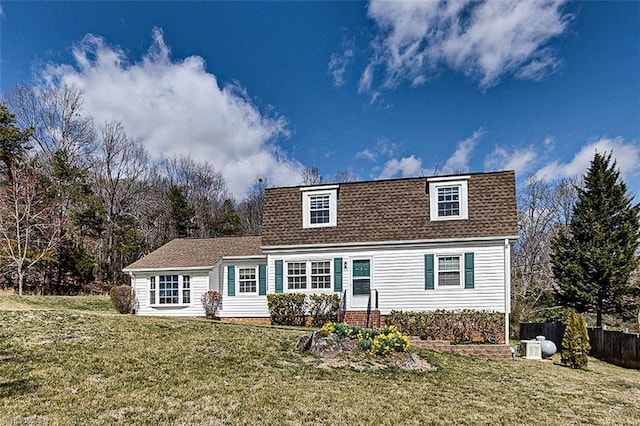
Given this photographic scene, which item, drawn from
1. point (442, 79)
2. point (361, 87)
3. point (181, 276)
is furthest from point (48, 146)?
point (442, 79)

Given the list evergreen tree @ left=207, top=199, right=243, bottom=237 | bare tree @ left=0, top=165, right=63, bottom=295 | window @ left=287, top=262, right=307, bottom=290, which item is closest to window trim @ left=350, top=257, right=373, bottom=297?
window @ left=287, top=262, right=307, bottom=290

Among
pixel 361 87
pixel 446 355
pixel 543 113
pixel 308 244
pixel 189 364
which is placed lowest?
pixel 446 355

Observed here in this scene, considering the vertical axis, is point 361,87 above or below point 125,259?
above

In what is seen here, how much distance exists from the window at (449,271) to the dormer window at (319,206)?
4486 mm

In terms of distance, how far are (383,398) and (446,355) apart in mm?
5201

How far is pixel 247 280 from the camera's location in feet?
57.5

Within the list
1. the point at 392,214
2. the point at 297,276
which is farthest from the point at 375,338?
the point at 392,214

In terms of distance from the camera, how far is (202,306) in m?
17.4

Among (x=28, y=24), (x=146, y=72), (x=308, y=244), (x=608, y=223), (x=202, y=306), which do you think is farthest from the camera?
(x=608, y=223)

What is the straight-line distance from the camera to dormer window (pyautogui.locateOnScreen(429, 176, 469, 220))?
15336 millimetres

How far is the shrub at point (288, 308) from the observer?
51.8 ft

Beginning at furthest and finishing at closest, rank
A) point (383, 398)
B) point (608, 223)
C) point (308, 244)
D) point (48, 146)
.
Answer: point (48, 146), point (608, 223), point (308, 244), point (383, 398)

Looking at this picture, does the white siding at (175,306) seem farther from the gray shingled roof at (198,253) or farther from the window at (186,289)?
the gray shingled roof at (198,253)

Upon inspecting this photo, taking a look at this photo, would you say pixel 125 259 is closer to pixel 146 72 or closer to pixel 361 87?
pixel 146 72
